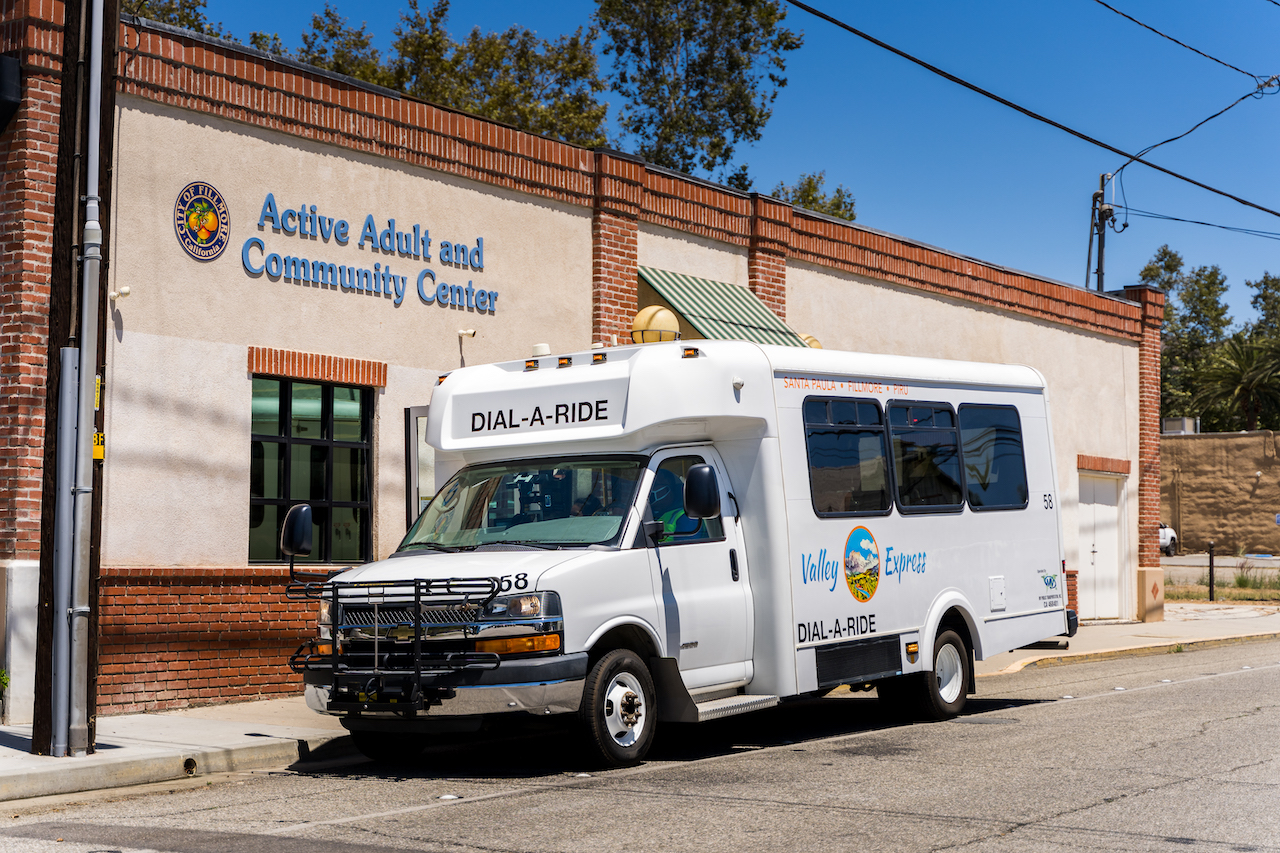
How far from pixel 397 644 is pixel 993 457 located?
6.09m

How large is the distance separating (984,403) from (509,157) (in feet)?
19.8

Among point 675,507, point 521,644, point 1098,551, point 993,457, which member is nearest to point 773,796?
point 521,644

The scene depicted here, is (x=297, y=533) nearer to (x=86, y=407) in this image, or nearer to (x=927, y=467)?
(x=86, y=407)

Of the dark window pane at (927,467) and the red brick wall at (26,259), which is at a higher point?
the red brick wall at (26,259)

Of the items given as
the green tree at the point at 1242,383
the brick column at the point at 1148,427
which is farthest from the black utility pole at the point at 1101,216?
the green tree at the point at 1242,383

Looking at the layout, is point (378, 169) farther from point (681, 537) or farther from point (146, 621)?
point (681, 537)

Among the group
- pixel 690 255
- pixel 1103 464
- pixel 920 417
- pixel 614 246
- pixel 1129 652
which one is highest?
pixel 690 255

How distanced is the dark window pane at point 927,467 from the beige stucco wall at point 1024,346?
7.64 meters

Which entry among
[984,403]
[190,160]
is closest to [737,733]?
[984,403]

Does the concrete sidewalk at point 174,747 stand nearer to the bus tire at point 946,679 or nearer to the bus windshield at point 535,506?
the bus windshield at point 535,506

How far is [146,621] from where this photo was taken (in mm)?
11742

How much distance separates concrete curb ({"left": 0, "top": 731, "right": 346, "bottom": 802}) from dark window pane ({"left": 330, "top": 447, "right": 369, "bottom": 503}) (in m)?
3.87

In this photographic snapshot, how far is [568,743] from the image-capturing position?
10.6 metres

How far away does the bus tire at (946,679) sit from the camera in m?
11.7
